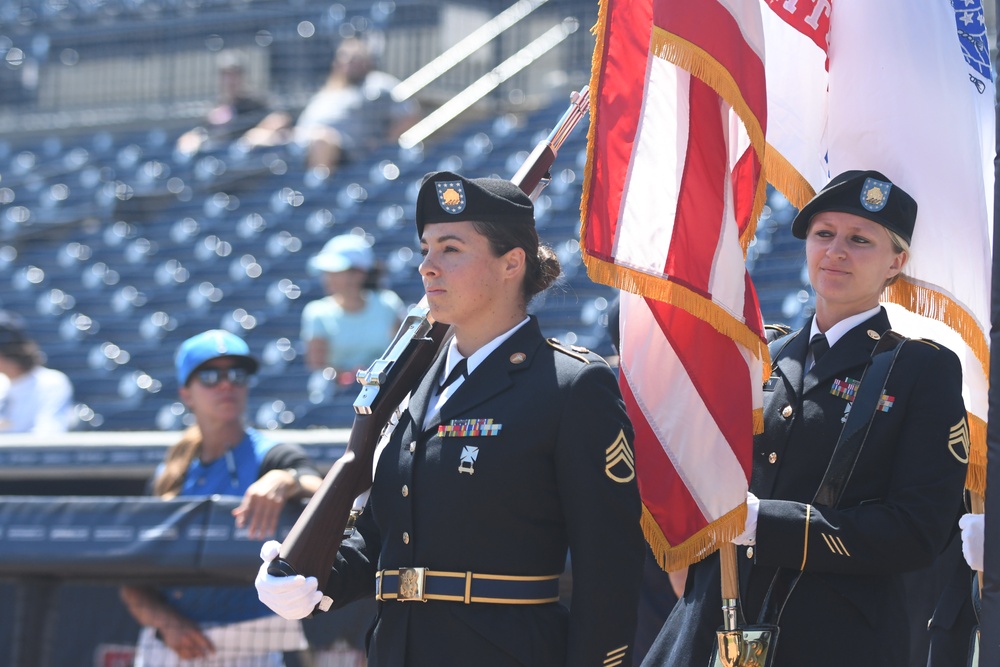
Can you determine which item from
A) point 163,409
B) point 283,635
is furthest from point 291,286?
point 283,635

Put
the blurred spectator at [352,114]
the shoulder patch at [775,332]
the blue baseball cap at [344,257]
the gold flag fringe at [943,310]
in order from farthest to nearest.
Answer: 1. the blurred spectator at [352,114]
2. the blue baseball cap at [344,257]
3. the shoulder patch at [775,332]
4. the gold flag fringe at [943,310]

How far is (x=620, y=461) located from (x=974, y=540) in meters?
0.85

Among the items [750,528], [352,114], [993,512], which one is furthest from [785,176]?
[352,114]

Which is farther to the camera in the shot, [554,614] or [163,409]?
[163,409]

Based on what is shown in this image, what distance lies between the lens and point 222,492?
546 centimetres

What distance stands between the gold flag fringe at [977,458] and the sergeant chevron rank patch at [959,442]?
14.5 inches

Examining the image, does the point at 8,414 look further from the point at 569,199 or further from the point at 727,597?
the point at 727,597

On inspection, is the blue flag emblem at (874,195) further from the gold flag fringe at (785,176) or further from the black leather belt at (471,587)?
the black leather belt at (471,587)

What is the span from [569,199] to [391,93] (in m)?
3.33

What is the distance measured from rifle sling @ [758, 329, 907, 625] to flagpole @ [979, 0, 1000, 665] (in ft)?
0.97

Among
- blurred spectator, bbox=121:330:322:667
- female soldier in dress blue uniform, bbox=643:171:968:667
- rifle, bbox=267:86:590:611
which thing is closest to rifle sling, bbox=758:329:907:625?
female soldier in dress blue uniform, bbox=643:171:968:667

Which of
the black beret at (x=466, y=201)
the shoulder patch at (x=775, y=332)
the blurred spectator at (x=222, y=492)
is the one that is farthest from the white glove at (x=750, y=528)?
the blurred spectator at (x=222, y=492)

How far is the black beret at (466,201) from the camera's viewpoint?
3.43m

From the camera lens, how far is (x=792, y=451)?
3490 millimetres
